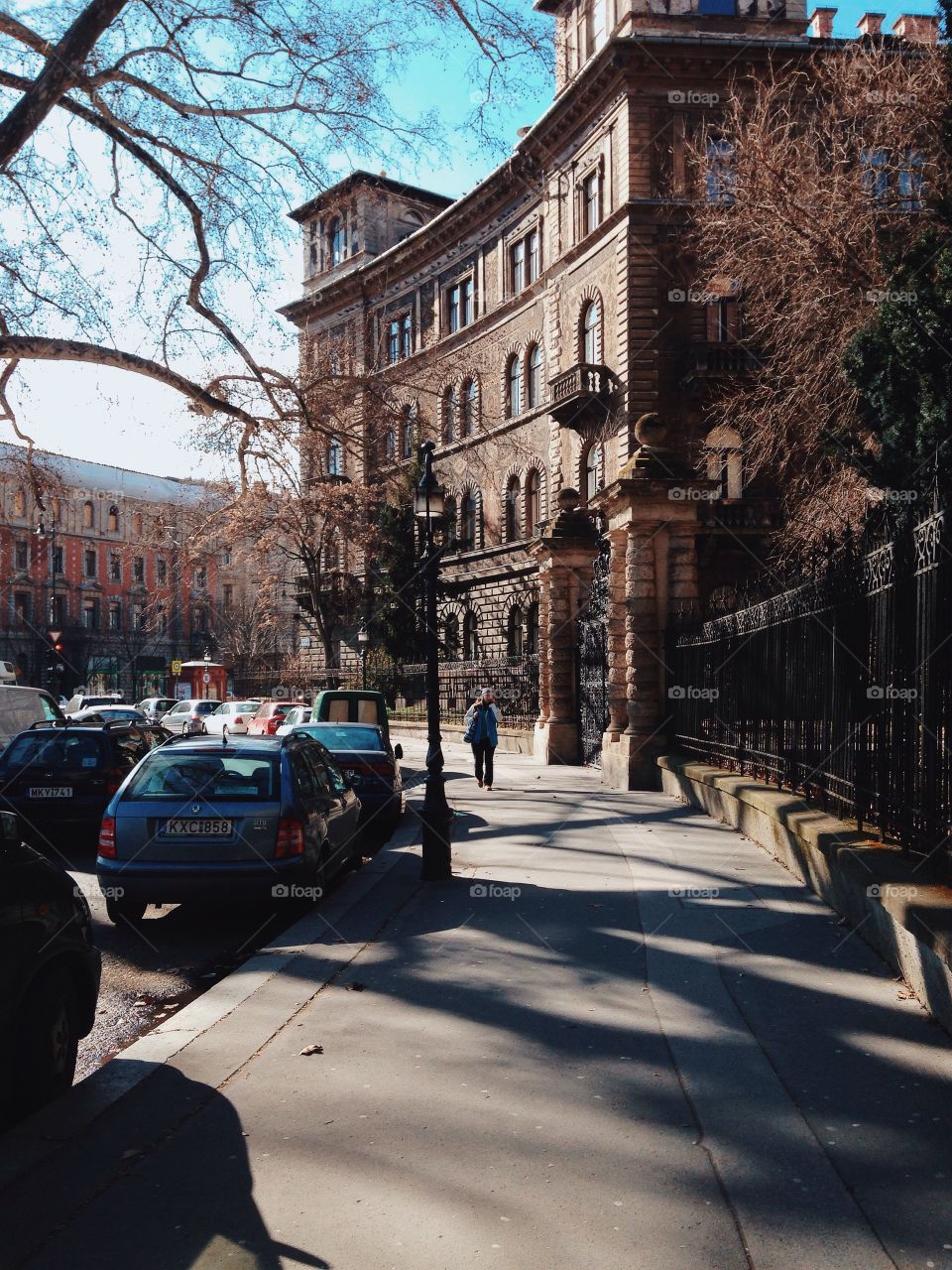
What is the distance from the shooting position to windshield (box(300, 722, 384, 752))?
50.1 feet

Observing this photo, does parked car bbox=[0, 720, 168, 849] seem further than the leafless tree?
No

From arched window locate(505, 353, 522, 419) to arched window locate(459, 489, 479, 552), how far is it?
4.44m

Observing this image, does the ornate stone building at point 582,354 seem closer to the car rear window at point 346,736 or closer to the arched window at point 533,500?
the arched window at point 533,500

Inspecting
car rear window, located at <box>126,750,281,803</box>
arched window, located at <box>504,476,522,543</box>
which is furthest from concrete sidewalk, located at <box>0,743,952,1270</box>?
arched window, located at <box>504,476,522,543</box>

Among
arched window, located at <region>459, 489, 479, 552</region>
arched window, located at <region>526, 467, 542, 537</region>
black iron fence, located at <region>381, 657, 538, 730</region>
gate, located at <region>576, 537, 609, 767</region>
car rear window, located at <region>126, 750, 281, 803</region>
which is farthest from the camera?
arched window, located at <region>459, 489, 479, 552</region>

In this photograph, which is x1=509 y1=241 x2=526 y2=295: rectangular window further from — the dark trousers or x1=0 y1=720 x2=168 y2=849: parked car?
x1=0 y1=720 x2=168 y2=849: parked car

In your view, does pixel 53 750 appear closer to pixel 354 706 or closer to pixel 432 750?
pixel 432 750

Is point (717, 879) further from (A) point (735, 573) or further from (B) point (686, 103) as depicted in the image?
(B) point (686, 103)

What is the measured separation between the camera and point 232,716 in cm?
3762

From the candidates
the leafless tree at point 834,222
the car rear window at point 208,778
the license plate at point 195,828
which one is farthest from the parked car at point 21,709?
the leafless tree at point 834,222

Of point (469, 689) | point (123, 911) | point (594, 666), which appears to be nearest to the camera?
point (123, 911)

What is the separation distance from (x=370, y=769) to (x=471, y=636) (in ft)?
110

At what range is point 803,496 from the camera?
2597 cm

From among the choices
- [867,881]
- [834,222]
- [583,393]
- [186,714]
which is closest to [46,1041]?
[867,881]
